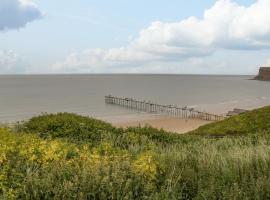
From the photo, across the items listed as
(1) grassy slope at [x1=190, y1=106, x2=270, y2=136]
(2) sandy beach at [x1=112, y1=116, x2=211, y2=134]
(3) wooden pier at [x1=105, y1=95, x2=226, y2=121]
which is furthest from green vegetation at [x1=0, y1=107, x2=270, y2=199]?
(3) wooden pier at [x1=105, y1=95, x2=226, y2=121]

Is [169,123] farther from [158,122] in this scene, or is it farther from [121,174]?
[121,174]

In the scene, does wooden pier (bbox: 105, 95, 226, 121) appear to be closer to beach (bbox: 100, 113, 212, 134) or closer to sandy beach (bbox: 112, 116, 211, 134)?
beach (bbox: 100, 113, 212, 134)

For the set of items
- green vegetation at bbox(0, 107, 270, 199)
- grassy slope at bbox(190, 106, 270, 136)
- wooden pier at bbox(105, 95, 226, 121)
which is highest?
green vegetation at bbox(0, 107, 270, 199)

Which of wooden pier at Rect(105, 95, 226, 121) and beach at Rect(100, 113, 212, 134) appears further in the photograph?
wooden pier at Rect(105, 95, 226, 121)

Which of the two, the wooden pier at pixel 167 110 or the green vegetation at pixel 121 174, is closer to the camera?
the green vegetation at pixel 121 174

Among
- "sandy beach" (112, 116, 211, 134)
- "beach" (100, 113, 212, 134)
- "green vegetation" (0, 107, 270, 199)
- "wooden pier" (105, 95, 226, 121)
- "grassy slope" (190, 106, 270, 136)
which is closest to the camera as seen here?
"green vegetation" (0, 107, 270, 199)

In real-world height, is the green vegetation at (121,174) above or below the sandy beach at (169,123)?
above

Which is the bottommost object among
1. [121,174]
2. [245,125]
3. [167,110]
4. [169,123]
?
[167,110]

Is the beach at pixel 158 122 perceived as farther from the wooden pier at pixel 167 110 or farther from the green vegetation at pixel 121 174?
the green vegetation at pixel 121 174

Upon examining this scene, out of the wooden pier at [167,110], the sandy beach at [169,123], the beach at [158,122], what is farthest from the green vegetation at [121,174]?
the wooden pier at [167,110]

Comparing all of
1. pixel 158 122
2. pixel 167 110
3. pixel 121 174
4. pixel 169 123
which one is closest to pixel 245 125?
pixel 121 174

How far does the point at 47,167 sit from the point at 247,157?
3.79 metres

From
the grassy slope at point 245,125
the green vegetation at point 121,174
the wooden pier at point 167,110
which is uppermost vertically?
the green vegetation at point 121,174

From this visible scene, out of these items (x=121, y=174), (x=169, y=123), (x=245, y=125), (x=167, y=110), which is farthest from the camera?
(x=167, y=110)
